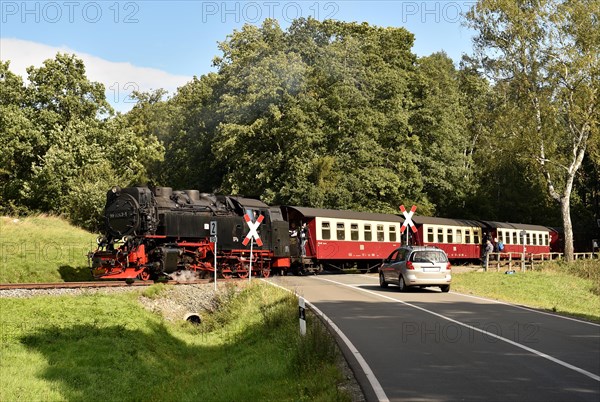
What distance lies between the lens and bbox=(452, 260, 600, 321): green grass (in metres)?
29.4

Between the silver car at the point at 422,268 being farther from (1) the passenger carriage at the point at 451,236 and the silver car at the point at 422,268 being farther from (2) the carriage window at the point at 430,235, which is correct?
(2) the carriage window at the point at 430,235

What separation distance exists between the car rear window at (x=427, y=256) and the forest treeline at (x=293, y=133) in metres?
20.2

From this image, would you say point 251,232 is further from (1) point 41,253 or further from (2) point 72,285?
(1) point 41,253

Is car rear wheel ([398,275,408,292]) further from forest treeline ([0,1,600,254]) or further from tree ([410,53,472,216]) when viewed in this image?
tree ([410,53,472,216])

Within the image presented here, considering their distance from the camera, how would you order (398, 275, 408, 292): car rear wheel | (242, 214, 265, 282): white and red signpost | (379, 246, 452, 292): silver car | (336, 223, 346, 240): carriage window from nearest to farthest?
(379, 246, 452, 292): silver car, (398, 275, 408, 292): car rear wheel, (242, 214, 265, 282): white and red signpost, (336, 223, 346, 240): carriage window

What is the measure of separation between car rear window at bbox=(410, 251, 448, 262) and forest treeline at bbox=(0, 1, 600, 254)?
20250mm

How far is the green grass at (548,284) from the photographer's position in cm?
2941

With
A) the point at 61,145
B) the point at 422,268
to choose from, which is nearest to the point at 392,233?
the point at 422,268

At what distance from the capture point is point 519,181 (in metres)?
60.2

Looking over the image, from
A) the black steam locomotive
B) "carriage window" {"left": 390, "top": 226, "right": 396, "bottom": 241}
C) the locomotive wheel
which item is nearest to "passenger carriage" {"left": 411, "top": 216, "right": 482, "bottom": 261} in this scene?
"carriage window" {"left": 390, "top": 226, "right": 396, "bottom": 241}

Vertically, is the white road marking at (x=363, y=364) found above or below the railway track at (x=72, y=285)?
below

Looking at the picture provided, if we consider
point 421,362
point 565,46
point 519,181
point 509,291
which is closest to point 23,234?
point 509,291

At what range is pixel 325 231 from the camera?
110 ft

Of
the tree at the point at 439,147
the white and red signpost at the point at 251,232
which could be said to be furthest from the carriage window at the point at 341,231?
the tree at the point at 439,147
